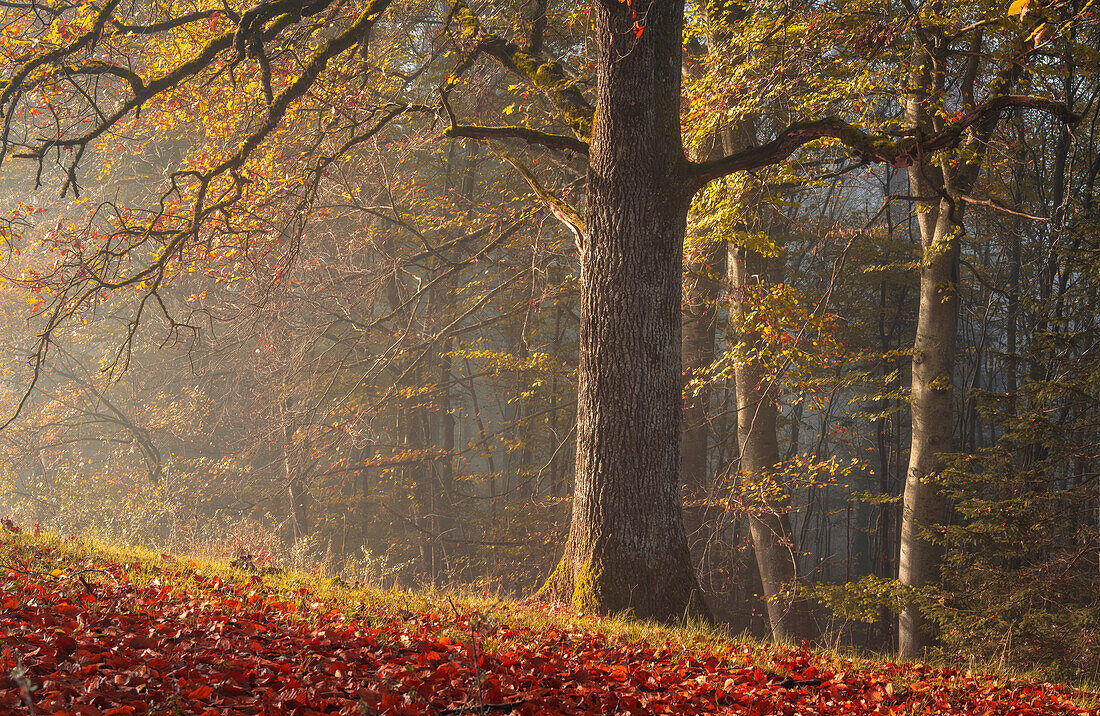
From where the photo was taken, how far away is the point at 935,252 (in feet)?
27.9

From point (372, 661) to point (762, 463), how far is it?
8051mm

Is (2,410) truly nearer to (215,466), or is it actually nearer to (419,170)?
(215,466)

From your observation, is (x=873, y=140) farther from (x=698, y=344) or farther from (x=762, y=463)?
(x=698, y=344)

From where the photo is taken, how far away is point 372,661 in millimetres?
3137

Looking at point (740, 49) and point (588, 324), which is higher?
point (740, 49)

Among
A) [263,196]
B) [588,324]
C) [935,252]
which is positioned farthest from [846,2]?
[263,196]

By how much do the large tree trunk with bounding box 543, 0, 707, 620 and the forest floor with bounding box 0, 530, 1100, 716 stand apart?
1.71 ft

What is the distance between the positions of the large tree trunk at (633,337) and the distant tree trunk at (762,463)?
3805 mm

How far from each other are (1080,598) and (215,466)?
1863 cm

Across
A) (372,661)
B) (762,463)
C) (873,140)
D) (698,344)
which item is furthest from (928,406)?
(372,661)

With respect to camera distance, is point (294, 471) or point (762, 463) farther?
point (294, 471)

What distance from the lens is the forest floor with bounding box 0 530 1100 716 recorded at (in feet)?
8.29

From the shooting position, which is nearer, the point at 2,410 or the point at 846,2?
the point at 846,2

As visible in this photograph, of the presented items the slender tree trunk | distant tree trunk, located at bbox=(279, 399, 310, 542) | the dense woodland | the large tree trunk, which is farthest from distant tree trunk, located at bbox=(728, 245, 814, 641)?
distant tree trunk, located at bbox=(279, 399, 310, 542)
